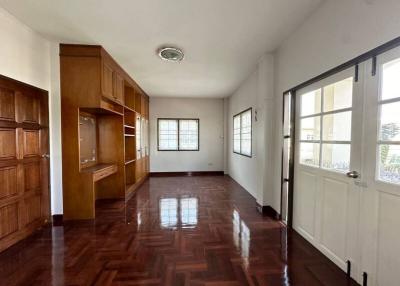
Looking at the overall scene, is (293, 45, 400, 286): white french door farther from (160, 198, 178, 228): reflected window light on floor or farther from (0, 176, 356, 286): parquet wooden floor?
(160, 198, 178, 228): reflected window light on floor

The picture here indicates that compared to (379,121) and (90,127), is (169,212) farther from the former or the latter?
(379,121)

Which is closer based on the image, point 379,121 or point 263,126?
point 379,121

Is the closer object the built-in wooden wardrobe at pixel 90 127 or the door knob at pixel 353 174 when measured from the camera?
the door knob at pixel 353 174

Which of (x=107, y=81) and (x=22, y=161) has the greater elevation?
(x=107, y=81)

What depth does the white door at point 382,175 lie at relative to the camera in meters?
1.49

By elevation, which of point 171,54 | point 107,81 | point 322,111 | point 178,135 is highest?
point 171,54

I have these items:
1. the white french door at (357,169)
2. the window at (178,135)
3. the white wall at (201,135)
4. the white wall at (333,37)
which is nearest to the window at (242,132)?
the white wall at (201,135)

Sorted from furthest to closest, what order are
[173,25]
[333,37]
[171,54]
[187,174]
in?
1. [187,174]
2. [171,54]
3. [173,25]
4. [333,37]

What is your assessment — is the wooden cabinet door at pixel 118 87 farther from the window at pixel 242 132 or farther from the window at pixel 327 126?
the window at pixel 327 126

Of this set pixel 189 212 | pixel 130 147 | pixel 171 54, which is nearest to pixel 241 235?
pixel 189 212

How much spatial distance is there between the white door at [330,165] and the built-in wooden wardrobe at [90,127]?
298 centimetres

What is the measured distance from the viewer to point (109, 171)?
12.4 feet

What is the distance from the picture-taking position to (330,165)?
2184mm

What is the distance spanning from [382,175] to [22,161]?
3862mm
